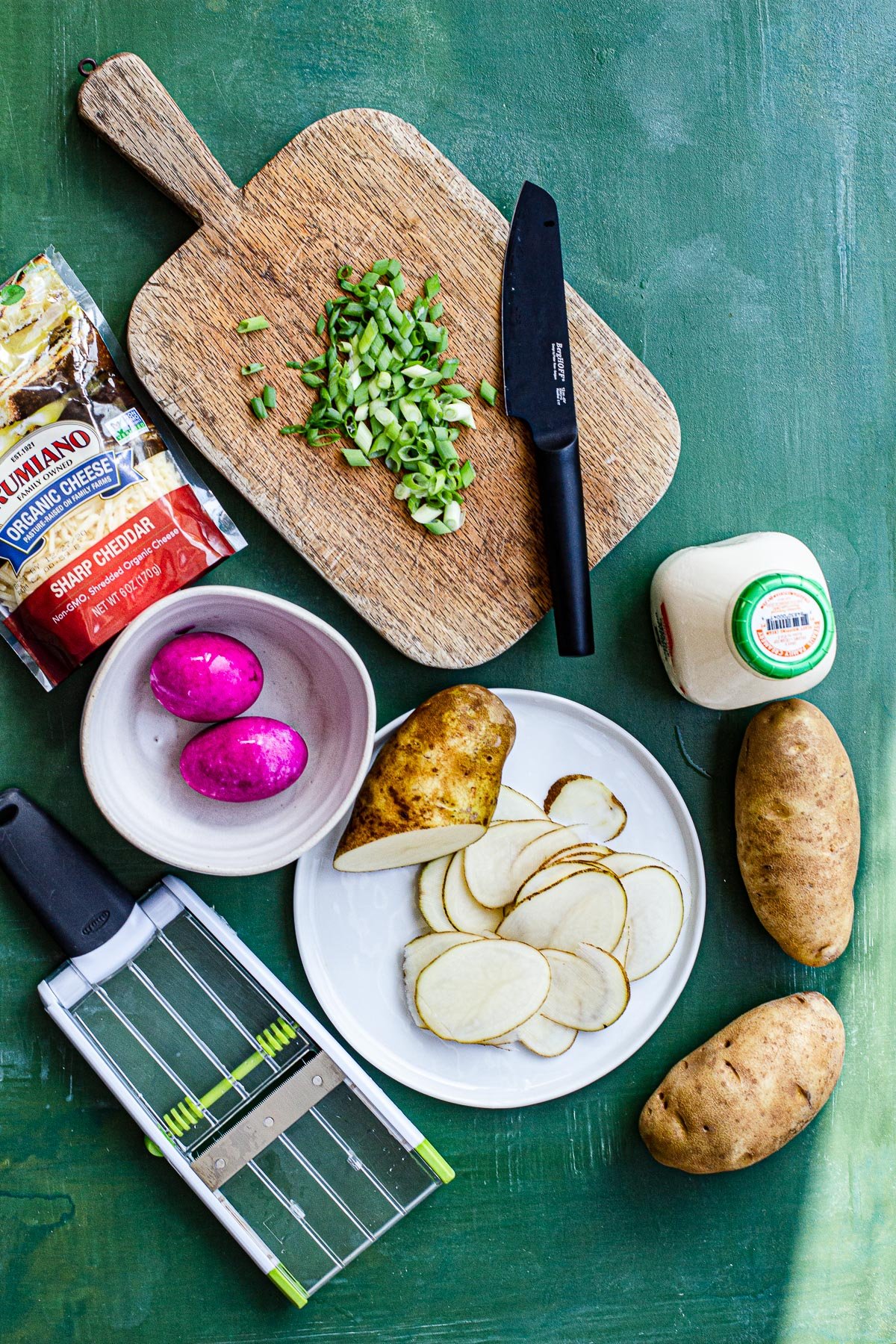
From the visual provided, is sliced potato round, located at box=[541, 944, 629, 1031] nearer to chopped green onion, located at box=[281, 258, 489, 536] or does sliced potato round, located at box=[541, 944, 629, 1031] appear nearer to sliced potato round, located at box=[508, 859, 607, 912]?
sliced potato round, located at box=[508, 859, 607, 912]

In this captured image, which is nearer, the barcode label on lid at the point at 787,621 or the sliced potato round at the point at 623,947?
the barcode label on lid at the point at 787,621

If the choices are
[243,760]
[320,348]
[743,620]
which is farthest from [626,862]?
[320,348]

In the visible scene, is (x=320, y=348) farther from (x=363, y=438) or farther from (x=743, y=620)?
(x=743, y=620)

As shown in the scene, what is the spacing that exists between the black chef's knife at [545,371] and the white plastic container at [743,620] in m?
0.10

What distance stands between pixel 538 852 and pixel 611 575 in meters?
0.34

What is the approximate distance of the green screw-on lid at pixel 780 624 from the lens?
912mm

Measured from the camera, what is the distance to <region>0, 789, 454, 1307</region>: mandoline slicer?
38.5 inches

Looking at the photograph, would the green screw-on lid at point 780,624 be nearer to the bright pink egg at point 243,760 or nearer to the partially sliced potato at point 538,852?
the partially sliced potato at point 538,852

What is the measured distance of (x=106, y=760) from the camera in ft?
3.10

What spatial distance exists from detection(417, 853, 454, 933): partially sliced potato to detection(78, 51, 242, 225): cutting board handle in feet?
2.44

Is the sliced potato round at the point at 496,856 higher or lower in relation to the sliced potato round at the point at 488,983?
higher

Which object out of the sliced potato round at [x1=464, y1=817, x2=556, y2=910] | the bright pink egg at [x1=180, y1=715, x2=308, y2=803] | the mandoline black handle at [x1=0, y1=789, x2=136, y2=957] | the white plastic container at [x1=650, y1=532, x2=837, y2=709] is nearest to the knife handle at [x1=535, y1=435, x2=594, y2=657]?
the white plastic container at [x1=650, y1=532, x2=837, y2=709]

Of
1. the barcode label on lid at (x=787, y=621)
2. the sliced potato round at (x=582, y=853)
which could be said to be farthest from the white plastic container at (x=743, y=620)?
the sliced potato round at (x=582, y=853)

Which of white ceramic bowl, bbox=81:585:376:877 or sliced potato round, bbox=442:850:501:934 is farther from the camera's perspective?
sliced potato round, bbox=442:850:501:934
